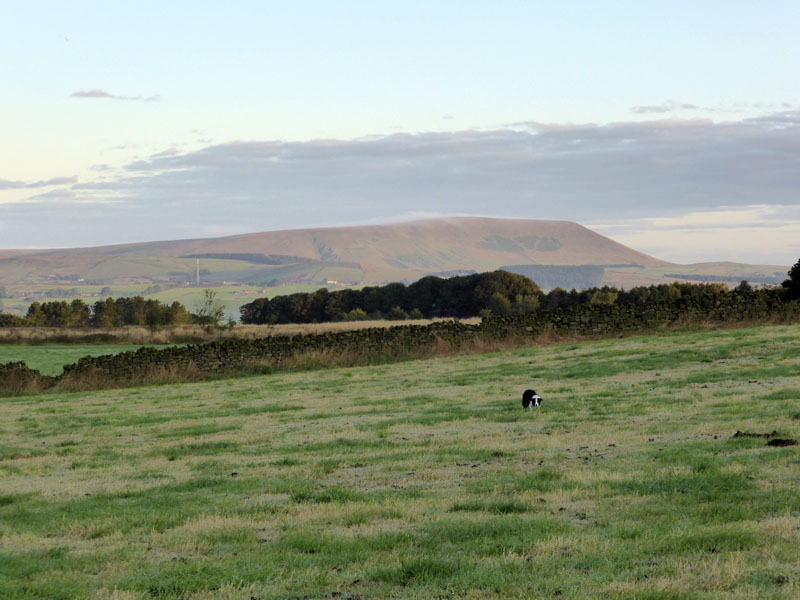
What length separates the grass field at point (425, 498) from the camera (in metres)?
7.64

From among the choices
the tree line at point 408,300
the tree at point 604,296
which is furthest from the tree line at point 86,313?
the tree at point 604,296

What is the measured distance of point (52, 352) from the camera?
2447 inches

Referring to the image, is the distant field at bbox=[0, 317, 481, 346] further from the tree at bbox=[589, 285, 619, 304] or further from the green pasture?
the tree at bbox=[589, 285, 619, 304]

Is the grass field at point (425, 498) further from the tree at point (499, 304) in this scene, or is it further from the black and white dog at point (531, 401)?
the tree at point (499, 304)

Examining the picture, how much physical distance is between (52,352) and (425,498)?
2259 inches

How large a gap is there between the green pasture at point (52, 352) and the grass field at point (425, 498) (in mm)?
29887

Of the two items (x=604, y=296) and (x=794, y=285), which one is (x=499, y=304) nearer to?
(x=604, y=296)

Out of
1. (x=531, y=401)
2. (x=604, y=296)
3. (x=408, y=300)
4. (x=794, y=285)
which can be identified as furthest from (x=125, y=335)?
(x=408, y=300)

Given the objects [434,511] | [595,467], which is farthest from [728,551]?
[595,467]

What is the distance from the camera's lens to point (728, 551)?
794 cm

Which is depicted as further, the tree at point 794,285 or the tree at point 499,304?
the tree at point 499,304

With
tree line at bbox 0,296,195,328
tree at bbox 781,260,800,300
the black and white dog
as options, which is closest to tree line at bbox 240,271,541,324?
tree line at bbox 0,296,195,328

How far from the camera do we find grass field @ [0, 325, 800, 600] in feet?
25.1

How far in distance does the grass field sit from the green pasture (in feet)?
98.1
